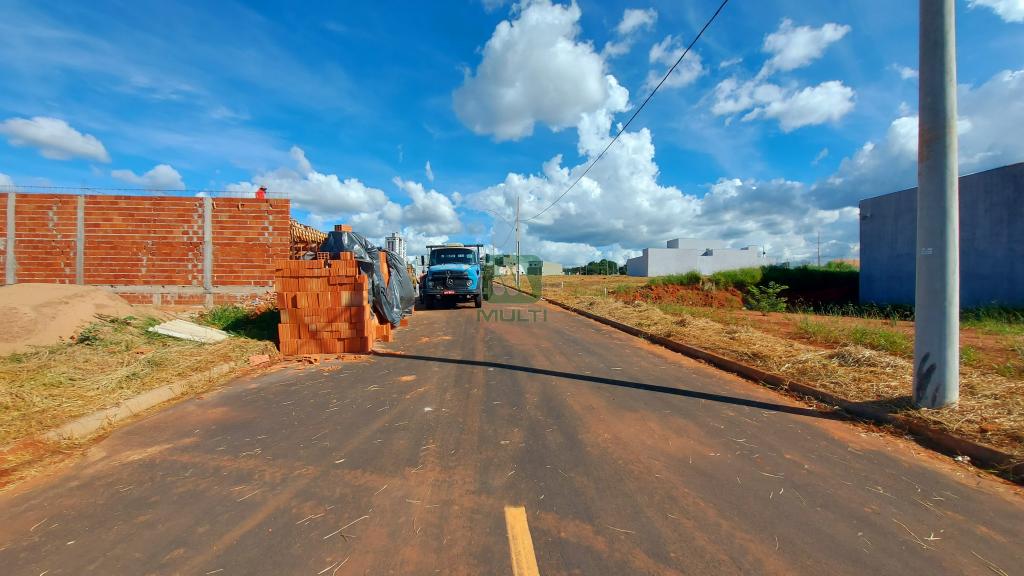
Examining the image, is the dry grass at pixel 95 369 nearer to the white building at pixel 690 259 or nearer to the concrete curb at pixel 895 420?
the concrete curb at pixel 895 420

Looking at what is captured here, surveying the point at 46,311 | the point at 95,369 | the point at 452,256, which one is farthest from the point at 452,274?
the point at 95,369

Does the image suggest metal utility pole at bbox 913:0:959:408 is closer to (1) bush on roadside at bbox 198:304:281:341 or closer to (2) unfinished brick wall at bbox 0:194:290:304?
(1) bush on roadside at bbox 198:304:281:341

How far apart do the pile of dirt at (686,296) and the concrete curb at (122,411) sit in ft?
63.5

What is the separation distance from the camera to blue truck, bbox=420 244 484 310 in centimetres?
1827

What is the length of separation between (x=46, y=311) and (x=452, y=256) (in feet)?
42.1

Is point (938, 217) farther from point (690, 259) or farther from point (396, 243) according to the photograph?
point (690, 259)

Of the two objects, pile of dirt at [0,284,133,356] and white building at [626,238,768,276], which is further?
white building at [626,238,768,276]

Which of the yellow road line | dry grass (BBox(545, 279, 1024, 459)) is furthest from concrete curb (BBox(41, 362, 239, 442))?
dry grass (BBox(545, 279, 1024, 459))

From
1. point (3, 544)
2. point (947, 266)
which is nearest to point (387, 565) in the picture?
point (3, 544)

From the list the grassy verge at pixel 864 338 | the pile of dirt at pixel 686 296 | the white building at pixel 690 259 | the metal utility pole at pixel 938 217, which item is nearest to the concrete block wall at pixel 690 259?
the white building at pixel 690 259

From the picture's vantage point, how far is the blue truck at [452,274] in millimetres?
18266

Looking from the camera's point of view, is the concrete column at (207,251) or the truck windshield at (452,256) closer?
the concrete column at (207,251)

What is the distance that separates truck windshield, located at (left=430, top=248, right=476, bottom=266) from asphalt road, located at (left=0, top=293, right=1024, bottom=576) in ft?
43.9

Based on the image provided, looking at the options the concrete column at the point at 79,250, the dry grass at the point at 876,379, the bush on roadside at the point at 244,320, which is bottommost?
the dry grass at the point at 876,379
